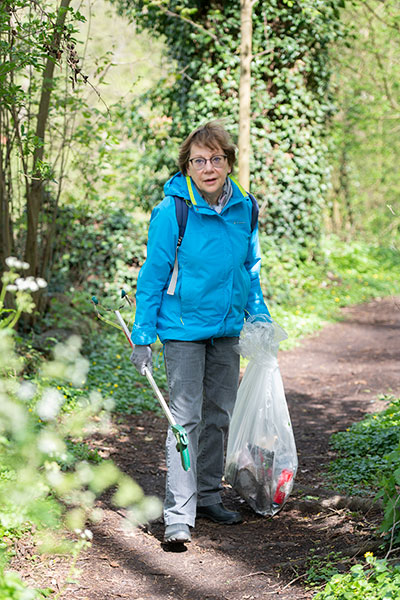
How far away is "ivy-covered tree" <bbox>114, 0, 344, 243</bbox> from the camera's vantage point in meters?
9.22

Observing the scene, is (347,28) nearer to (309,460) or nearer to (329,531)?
(309,460)

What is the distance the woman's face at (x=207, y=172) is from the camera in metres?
3.17

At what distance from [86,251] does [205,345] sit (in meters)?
5.33

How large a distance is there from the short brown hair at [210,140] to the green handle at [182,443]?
4.08 ft

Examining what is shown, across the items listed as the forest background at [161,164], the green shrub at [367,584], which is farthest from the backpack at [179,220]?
the forest background at [161,164]

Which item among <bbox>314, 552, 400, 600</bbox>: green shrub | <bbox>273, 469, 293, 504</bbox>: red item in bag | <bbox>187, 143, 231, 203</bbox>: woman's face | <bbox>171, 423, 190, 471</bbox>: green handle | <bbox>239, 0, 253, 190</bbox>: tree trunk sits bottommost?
<bbox>273, 469, 293, 504</bbox>: red item in bag

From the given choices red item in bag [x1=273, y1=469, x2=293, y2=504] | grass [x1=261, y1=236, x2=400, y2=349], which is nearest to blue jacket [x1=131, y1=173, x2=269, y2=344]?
red item in bag [x1=273, y1=469, x2=293, y2=504]

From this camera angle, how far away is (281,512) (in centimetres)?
357

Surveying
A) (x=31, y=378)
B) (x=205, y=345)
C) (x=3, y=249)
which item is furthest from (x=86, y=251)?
(x=205, y=345)

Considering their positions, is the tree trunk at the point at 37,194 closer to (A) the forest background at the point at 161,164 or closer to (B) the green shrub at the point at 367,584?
(A) the forest background at the point at 161,164

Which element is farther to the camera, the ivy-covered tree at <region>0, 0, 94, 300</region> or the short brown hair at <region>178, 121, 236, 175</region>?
the ivy-covered tree at <region>0, 0, 94, 300</region>

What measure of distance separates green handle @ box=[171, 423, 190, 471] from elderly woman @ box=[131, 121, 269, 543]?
22 cm

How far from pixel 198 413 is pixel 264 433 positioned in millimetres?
420

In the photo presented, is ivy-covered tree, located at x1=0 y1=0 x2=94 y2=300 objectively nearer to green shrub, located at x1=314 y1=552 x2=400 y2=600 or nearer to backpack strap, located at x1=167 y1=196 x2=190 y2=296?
backpack strap, located at x1=167 y1=196 x2=190 y2=296
